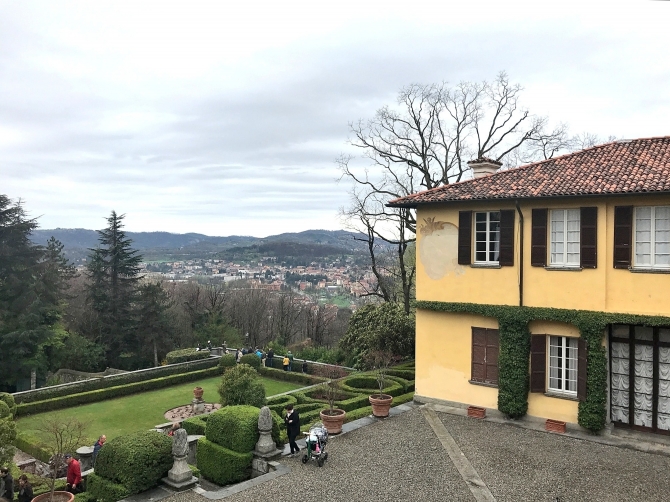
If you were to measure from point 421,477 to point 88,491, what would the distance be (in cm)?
803

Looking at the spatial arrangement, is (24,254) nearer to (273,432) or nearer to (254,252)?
(273,432)

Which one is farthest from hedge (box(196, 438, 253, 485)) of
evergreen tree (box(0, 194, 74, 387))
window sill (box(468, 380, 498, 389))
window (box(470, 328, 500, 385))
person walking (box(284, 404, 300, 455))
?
evergreen tree (box(0, 194, 74, 387))

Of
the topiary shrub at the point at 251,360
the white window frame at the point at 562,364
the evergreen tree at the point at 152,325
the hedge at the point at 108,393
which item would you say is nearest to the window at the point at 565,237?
the white window frame at the point at 562,364

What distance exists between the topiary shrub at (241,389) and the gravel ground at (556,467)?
7023 mm

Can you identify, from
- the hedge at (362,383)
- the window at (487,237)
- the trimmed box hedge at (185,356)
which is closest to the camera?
the window at (487,237)

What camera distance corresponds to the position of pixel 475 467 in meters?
12.3

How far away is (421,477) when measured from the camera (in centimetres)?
1175

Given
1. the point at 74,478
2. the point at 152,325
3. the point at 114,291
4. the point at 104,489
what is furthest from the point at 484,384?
the point at 114,291

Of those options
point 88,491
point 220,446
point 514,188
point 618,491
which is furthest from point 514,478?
point 88,491

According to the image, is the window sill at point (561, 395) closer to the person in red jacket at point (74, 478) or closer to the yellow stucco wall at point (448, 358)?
the yellow stucco wall at point (448, 358)

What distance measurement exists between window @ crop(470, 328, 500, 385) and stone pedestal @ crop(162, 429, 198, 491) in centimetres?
938

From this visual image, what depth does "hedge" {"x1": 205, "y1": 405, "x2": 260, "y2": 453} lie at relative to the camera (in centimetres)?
1284

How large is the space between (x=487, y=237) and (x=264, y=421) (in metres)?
9.13

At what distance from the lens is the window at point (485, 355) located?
16125mm
